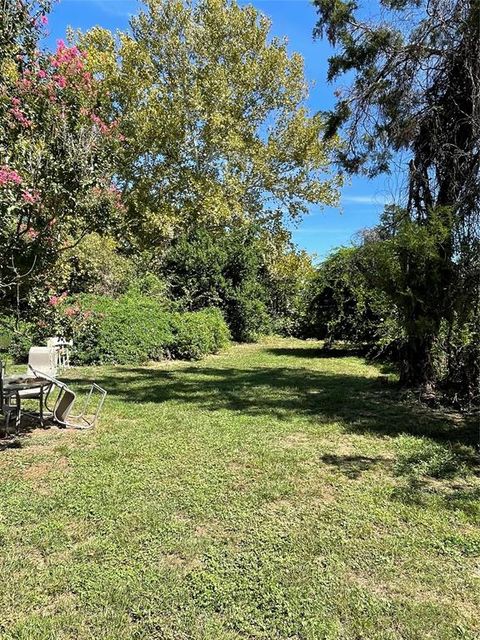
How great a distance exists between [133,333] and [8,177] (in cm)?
695

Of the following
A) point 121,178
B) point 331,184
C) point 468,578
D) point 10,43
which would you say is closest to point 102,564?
point 468,578

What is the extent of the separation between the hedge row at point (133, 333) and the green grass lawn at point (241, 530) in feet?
14.8

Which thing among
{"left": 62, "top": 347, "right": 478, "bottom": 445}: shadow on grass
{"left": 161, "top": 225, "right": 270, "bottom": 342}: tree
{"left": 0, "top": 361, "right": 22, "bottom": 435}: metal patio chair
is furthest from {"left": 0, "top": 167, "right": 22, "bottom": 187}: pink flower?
{"left": 161, "top": 225, "right": 270, "bottom": 342}: tree

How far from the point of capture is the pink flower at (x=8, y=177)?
12.2ft

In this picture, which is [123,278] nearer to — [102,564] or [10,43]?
[10,43]

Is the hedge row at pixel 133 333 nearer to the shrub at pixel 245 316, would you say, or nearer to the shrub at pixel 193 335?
the shrub at pixel 193 335

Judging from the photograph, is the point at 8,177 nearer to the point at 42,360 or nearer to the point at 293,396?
the point at 42,360

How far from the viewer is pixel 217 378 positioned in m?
8.93

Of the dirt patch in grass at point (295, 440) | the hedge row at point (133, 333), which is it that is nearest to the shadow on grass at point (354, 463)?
the dirt patch in grass at point (295, 440)

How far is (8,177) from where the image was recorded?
378 centimetres

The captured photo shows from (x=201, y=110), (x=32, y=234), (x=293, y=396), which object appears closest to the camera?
(x=32, y=234)

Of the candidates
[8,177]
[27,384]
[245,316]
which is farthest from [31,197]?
[245,316]

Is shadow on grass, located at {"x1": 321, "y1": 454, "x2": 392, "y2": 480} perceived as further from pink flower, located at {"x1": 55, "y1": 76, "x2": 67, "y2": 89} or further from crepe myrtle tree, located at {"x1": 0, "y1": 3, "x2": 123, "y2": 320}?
pink flower, located at {"x1": 55, "y1": 76, "x2": 67, "y2": 89}

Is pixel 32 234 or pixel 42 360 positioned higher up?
pixel 32 234
